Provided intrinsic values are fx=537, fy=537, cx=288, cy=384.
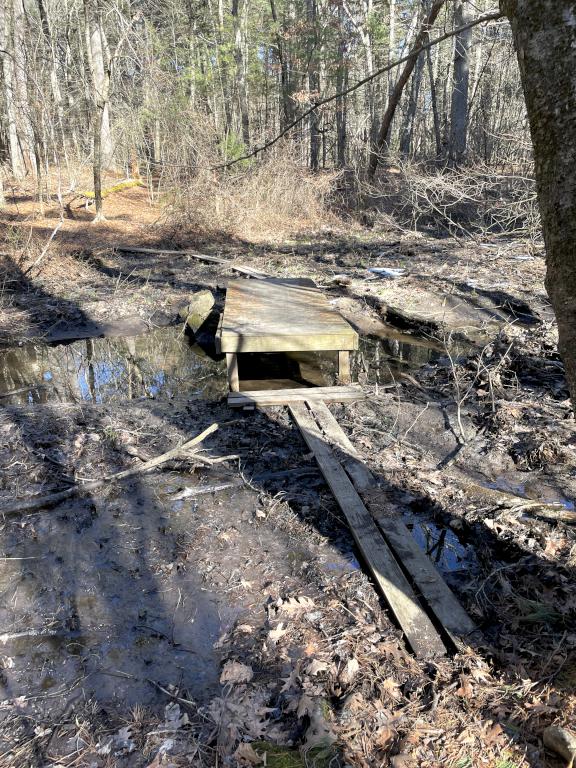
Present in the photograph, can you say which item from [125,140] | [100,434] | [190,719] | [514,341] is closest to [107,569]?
[190,719]

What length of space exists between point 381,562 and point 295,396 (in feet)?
8.96

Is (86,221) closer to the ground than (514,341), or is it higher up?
higher up

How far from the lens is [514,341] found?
6270mm

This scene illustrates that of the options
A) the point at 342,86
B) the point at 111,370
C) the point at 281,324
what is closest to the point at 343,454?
the point at 281,324

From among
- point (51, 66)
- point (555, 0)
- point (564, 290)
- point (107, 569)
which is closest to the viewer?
point (555, 0)

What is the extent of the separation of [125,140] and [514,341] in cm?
2035

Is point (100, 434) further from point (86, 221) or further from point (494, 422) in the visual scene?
point (86, 221)

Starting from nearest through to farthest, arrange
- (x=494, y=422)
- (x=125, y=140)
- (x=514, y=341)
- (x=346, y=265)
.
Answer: (x=494, y=422) → (x=514, y=341) → (x=346, y=265) → (x=125, y=140)

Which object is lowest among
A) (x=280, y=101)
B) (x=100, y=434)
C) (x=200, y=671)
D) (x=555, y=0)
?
(x=200, y=671)

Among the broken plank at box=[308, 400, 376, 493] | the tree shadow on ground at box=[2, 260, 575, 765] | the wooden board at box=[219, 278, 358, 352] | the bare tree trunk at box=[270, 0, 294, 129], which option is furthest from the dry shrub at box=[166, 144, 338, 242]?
the tree shadow on ground at box=[2, 260, 575, 765]

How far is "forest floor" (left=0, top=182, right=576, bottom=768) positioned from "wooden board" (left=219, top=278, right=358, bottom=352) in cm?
73

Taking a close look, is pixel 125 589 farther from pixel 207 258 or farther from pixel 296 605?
pixel 207 258

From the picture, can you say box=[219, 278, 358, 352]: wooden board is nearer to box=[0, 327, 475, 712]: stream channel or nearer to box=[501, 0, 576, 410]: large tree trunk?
box=[0, 327, 475, 712]: stream channel

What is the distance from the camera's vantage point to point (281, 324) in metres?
6.40
